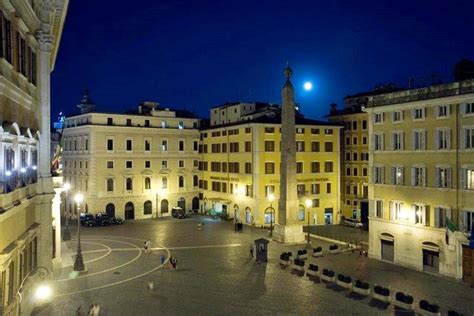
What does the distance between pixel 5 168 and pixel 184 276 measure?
18.5 meters

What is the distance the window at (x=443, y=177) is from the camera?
29.8 metres

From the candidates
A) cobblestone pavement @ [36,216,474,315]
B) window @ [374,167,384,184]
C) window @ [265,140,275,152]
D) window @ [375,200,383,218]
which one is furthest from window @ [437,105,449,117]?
window @ [265,140,275,152]

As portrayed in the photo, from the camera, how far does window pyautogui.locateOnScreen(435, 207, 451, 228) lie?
29.6m

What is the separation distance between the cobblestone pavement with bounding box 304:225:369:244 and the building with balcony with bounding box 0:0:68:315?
29.2 metres

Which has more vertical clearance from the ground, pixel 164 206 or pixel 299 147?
pixel 299 147

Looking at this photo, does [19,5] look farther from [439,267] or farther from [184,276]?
[439,267]

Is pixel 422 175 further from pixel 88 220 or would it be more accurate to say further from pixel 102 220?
pixel 88 220

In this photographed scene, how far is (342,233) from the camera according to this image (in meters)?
48.1

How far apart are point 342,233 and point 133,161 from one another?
27090 millimetres

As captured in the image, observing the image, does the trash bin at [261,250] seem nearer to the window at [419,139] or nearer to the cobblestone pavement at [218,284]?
the cobblestone pavement at [218,284]

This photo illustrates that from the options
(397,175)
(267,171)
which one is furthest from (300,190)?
(397,175)

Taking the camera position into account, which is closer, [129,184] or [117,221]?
[117,221]

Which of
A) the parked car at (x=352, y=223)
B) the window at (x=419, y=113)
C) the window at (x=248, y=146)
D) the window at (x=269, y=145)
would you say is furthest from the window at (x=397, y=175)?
the window at (x=248, y=146)

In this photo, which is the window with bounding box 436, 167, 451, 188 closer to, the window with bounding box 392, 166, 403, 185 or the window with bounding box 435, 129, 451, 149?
the window with bounding box 435, 129, 451, 149
